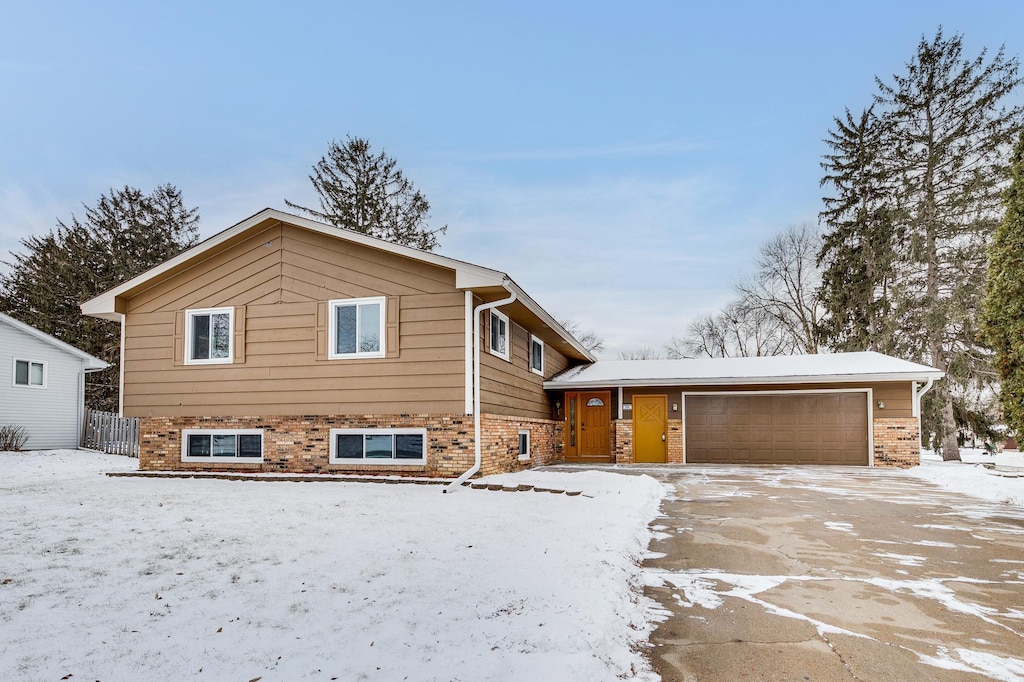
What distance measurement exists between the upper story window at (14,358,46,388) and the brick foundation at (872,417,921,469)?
2437 cm

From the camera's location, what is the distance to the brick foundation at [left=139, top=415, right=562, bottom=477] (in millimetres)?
10414

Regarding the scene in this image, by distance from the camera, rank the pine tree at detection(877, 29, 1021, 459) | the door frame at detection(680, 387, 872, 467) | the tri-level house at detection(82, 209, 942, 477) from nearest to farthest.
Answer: the tri-level house at detection(82, 209, 942, 477), the door frame at detection(680, 387, 872, 467), the pine tree at detection(877, 29, 1021, 459)

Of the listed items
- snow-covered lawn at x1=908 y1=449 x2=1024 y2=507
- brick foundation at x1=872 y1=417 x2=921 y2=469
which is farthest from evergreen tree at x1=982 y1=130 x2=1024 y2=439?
brick foundation at x1=872 y1=417 x2=921 y2=469

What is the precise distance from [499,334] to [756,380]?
748 centimetres

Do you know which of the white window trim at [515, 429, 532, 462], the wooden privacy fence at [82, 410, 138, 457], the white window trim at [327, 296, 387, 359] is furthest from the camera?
the wooden privacy fence at [82, 410, 138, 457]

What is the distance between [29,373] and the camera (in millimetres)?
18328

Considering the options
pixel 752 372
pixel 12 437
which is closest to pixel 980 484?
pixel 752 372

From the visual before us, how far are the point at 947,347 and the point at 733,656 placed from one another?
2136 cm

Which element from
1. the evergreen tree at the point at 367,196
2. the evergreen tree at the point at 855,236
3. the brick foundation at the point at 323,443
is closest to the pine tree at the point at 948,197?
the evergreen tree at the point at 855,236

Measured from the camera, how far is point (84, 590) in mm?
3908

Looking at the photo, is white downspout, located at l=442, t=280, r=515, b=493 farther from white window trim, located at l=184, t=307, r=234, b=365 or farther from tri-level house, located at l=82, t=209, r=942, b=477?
white window trim, located at l=184, t=307, r=234, b=365

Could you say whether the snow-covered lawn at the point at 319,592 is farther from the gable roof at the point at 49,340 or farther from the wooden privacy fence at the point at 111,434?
the gable roof at the point at 49,340

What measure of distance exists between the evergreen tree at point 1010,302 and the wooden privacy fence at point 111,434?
815 inches

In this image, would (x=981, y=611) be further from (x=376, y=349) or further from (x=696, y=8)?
(x=696, y=8)
